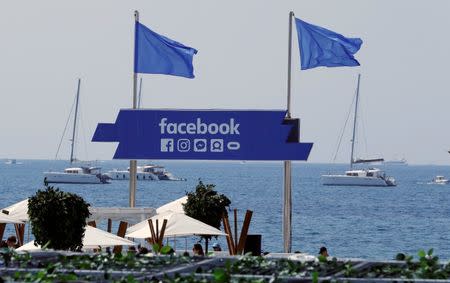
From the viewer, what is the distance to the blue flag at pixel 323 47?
1448 inches

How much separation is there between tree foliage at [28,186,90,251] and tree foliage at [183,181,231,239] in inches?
199

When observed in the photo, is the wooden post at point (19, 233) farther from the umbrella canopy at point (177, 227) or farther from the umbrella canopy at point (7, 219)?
the umbrella canopy at point (177, 227)

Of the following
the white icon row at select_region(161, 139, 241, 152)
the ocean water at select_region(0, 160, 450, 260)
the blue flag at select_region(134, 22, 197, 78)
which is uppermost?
the blue flag at select_region(134, 22, 197, 78)

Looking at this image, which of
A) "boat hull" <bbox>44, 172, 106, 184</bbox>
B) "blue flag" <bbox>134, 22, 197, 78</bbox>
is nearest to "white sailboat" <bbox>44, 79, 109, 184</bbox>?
"boat hull" <bbox>44, 172, 106, 184</bbox>

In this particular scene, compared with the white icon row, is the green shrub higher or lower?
lower

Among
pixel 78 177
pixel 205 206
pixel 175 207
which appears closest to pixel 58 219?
pixel 205 206

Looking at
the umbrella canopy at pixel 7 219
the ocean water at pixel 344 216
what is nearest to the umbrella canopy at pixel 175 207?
the umbrella canopy at pixel 7 219

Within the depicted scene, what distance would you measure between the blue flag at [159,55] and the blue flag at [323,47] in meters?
3.02

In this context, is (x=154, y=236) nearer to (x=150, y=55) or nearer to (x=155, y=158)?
(x=155, y=158)

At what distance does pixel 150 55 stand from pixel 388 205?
4266 inches

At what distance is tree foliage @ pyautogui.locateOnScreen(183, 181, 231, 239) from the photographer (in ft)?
113

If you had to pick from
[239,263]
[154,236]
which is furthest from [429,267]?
[154,236]

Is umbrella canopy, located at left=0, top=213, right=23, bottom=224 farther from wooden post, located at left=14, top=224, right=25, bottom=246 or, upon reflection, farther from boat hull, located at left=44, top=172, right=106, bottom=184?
boat hull, located at left=44, top=172, right=106, bottom=184

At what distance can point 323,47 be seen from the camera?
3731cm
